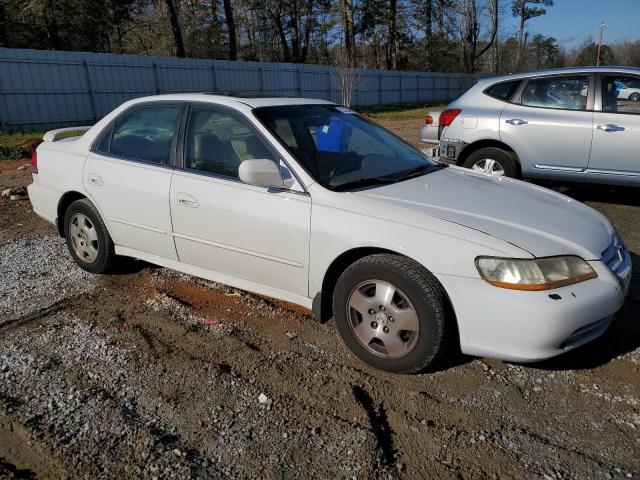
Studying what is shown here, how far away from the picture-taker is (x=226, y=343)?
348 centimetres

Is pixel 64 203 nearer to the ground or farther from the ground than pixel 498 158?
farther from the ground

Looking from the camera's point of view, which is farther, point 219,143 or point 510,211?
point 219,143

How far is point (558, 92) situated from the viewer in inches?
259

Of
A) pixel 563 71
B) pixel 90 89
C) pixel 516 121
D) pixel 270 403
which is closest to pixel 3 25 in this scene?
pixel 90 89

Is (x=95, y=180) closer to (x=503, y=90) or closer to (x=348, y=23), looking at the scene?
(x=503, y=90)

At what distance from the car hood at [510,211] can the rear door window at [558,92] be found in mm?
3261

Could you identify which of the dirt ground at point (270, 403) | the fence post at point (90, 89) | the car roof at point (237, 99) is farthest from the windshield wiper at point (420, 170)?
the fence post at point (90, 89)

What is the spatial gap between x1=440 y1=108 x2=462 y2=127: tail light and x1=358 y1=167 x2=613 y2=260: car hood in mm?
3659

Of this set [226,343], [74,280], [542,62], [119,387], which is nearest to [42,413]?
[119,387]

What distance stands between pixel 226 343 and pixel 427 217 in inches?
60.9

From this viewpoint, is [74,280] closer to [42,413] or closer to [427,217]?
[42,413]

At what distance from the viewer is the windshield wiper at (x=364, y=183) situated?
329cm

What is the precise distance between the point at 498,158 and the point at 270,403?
17.0 ft

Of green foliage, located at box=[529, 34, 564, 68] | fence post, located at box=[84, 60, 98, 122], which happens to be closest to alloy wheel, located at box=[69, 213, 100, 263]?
fence post, located at box=[84, 60, 98, 122]
